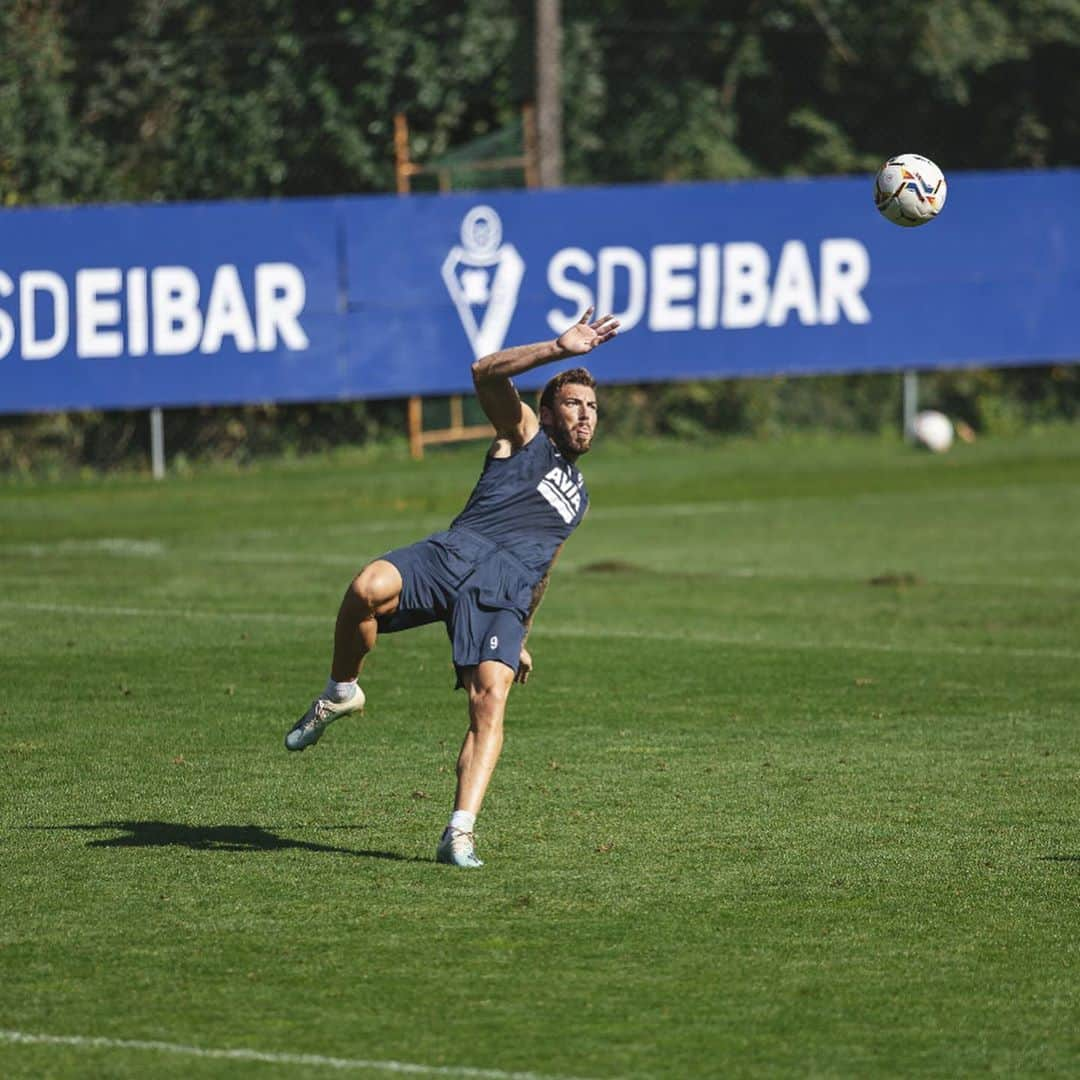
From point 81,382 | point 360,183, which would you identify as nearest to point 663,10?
point 360,183

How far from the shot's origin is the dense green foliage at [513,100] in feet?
91.0

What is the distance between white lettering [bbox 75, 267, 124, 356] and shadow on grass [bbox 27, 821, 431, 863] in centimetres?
1438

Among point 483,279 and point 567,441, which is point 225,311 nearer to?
point 483,279

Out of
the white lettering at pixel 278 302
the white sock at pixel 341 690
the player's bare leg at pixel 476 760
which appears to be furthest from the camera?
the white lettering at pixel 278 302

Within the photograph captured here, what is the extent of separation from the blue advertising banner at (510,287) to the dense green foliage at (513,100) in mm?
1842

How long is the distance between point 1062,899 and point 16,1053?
12.7 ft

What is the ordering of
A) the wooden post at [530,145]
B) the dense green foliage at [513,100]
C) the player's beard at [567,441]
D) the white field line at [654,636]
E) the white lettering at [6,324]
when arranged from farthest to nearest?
the dense green foliage at [513,100] < the wooden post at [530,145] < the white lettering at [6,324] < the white field line at [654,636] < the player's beard at [567,441]

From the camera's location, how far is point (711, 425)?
29.5 m

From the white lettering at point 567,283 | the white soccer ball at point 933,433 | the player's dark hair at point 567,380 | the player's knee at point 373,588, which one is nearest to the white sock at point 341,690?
the player's knee at point 373,588

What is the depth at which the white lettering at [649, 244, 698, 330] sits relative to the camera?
85.3 feet

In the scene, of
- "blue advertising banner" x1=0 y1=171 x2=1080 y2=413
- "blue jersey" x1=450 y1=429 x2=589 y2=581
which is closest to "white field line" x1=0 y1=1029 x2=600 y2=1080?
"blue jersey" x1=450 y1=429 x2=589 y2=581

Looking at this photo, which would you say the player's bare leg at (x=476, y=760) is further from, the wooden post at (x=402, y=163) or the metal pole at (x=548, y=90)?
the metal pole at (x=548, y=90)

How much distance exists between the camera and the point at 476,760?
28.0ft

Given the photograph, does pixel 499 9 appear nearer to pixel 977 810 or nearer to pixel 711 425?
pixel 711 425
